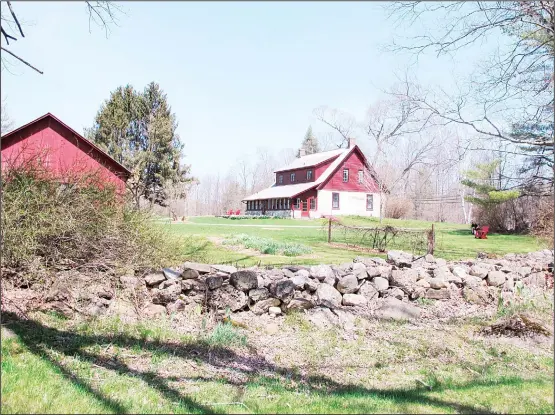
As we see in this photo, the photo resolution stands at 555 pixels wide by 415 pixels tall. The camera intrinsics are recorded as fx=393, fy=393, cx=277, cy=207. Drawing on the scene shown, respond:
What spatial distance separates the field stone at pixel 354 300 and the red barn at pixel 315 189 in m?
3.76

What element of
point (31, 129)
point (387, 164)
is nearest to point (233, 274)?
point (31, 129)

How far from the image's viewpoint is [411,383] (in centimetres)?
361

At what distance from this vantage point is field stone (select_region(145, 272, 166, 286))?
5.75 metres

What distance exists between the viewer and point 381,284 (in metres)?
6.69

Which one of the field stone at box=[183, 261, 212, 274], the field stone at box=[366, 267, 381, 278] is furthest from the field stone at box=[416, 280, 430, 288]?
the field stone at box=[183, 261, 212, 274]

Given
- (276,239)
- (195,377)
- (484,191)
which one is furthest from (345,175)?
(195,377)

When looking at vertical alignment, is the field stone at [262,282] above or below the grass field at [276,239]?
below

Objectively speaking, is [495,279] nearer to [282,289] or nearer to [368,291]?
[368,291]

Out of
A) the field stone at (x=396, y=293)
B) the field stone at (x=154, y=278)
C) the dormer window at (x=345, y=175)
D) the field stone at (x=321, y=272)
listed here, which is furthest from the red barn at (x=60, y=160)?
the dormer window at (x=345, y=175)

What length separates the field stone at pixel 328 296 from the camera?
6.04m

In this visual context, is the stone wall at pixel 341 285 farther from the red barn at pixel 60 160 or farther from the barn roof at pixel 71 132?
the barn roof at pixel 71 132

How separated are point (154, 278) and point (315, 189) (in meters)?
6.15

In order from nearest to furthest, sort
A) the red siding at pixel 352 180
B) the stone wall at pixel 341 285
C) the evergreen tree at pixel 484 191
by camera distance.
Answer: the stone wall at pixel 341 285
the red siding at pixel 352 180
the evergreen tree at pixel 484 191

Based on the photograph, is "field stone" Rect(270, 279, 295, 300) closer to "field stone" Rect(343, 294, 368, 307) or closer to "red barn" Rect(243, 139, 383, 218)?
"field stone" Rect(343, 294, 368, 307)
